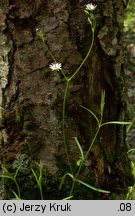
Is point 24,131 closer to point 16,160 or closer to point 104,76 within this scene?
point 16,160

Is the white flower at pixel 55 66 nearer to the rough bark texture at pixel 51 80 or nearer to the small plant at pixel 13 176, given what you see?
the rough bark texture at pixel 51 80

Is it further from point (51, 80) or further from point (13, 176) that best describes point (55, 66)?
point (13, 176)

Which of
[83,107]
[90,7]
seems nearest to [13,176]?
[83,107]

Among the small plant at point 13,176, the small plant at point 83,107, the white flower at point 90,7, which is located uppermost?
the white flower at point 90,7

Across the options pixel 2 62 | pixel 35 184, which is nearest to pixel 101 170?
pixel 35 184

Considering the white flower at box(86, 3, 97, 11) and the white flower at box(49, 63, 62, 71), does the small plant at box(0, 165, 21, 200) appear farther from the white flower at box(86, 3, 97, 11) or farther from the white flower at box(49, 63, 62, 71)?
the white flower at box(86, 3, 97, 11)

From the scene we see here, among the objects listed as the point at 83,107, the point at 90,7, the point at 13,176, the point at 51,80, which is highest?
the point at 90,7

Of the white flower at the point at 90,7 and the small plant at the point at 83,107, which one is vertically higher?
the white flower at the point at 90,7

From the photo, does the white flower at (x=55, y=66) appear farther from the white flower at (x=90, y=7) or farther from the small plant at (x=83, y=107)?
the white flower at (x=90, y=7)

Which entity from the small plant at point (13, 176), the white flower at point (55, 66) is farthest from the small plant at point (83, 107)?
the small plant at point (13, 176)
